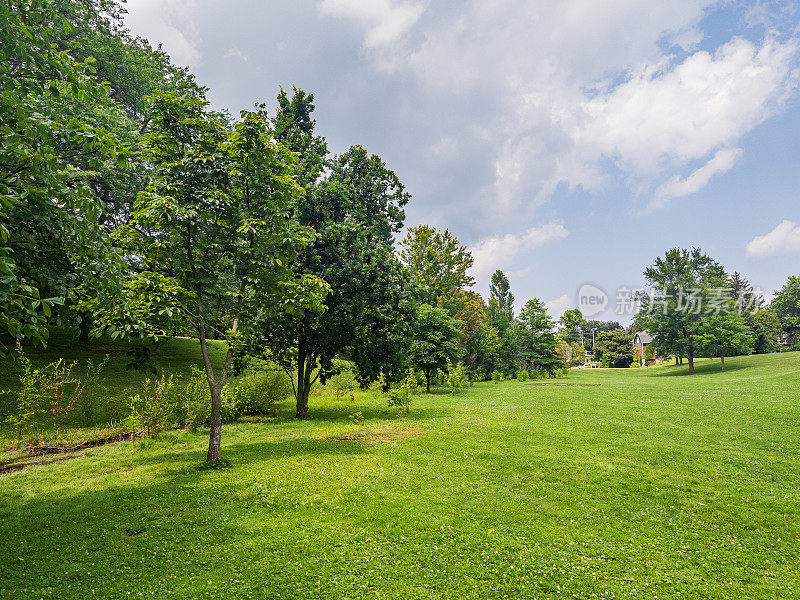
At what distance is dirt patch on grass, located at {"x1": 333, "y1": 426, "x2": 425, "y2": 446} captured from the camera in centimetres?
1521

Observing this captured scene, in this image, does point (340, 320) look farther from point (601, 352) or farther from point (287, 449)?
point (601, 352)

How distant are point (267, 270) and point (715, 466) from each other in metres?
14.3

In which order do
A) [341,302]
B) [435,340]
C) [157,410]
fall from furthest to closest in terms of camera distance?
[435,340] → [341,302] → [157,410]

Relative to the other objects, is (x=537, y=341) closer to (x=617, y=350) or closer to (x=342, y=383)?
(x=342, y=383)

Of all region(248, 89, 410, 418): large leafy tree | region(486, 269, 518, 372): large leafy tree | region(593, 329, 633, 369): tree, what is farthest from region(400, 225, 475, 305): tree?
region(593, 329, 633, 369): tree

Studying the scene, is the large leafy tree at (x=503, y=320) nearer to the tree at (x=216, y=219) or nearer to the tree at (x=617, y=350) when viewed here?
the tree at (x=617, y=350)

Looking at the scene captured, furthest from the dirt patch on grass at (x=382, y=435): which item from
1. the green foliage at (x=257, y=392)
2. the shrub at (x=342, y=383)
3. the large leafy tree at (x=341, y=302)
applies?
the shrub at (x=342, y=383)

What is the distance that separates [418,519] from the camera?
8258 mm

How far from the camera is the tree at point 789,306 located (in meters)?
74.7

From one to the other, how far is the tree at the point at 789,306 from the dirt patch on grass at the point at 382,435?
296 ft

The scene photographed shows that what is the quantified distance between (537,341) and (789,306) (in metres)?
62.3

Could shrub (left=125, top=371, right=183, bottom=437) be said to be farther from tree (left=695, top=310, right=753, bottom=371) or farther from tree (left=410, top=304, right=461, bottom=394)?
tree (left=695, top=310, right=753, bottom=371)

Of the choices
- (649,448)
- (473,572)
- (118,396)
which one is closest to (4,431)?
(118,396)

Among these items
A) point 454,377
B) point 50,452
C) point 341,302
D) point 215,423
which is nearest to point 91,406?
point 50,452
